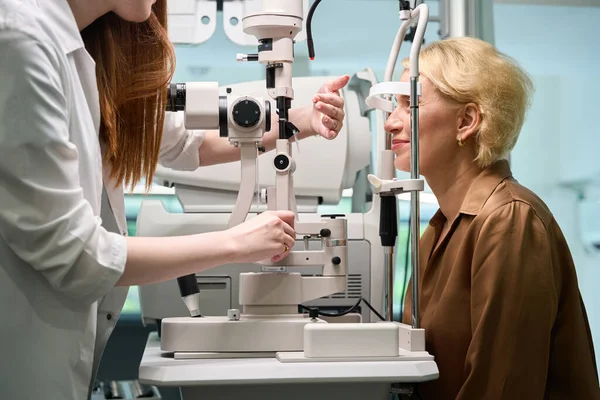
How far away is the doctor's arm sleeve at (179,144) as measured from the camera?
1736mm

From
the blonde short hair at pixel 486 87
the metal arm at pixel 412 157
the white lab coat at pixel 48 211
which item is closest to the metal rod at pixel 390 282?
the metal arm at pixel 412 157

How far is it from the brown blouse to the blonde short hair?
0.08 m

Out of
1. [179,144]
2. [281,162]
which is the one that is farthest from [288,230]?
[179,144]

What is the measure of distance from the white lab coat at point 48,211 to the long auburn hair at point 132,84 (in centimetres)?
18

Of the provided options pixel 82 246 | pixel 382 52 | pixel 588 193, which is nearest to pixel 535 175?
pixel 588 193

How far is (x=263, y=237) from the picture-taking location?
1300 mm

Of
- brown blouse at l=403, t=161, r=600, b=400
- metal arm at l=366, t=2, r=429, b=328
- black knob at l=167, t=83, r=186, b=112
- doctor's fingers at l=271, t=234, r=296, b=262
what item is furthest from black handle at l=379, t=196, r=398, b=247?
black knob at l=167, t=83, r=186, b=112

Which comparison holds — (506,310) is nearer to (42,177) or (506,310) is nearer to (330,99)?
(330,99)

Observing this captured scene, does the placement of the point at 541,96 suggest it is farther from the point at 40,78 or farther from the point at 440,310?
the point at 40,78

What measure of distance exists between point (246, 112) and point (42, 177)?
49 cm

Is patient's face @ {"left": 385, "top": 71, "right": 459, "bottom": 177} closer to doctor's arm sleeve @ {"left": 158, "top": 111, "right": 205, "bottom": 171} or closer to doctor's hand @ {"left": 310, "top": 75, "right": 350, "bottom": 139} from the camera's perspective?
doctor's hand @ {"left": 310, "top": 75, "right": 350, "bottom": 139}

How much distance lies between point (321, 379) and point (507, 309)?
0.40 metres

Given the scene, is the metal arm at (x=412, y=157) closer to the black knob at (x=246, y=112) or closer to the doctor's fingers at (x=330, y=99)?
the doctor's fingers at (x=330, y=99)

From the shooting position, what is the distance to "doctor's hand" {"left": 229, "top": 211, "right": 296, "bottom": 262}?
1.28m
